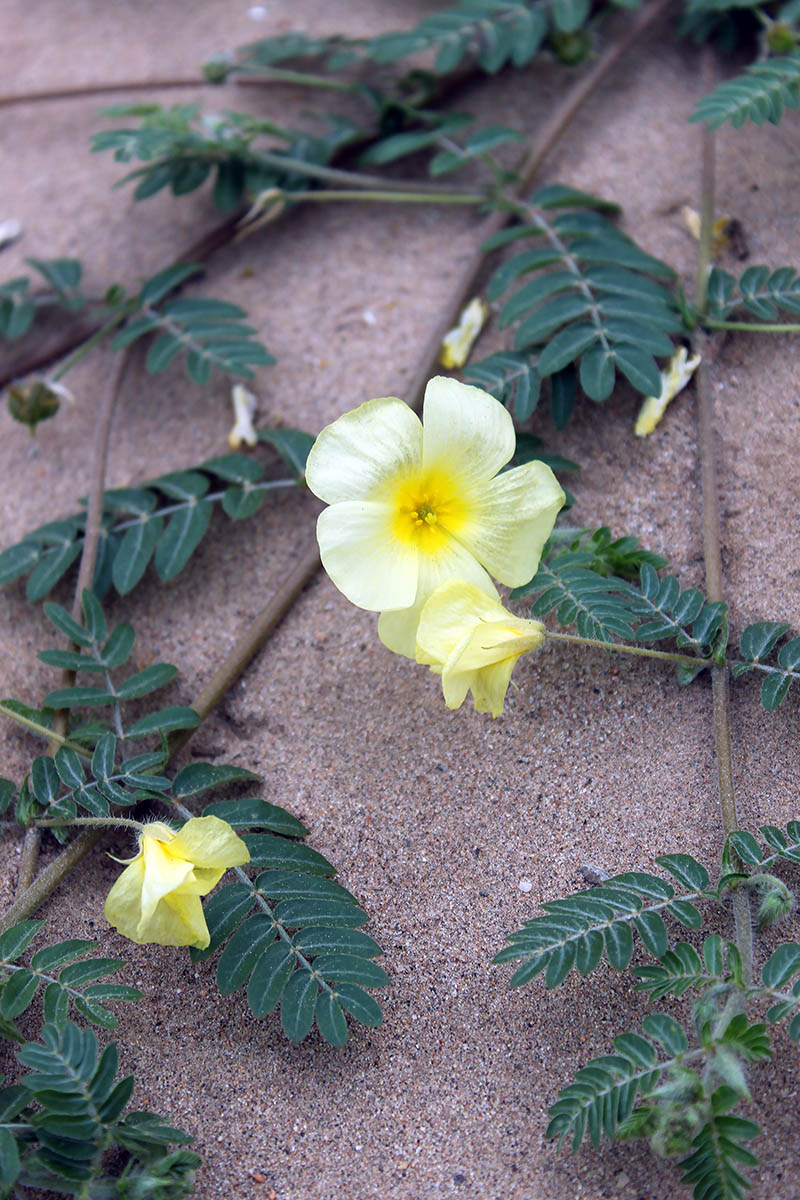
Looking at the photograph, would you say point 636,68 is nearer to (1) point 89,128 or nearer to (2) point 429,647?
(1) point 89,128

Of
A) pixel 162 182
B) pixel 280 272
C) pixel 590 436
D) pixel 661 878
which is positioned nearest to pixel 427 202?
pixel 280 272

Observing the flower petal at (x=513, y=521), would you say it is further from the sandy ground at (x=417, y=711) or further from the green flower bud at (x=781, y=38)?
the green flower bud at (x=781, y=38)

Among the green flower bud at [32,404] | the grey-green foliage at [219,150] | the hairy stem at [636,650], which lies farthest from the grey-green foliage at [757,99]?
the green flower bud at [32,404]

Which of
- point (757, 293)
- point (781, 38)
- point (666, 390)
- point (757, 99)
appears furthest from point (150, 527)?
point (781, 38)

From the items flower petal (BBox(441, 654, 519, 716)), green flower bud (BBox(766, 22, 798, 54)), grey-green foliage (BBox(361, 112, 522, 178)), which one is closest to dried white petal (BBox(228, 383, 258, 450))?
grey-green foliage (BBox(361, 112, 522, 178))

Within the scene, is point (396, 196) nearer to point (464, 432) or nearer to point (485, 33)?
point (485, 33)

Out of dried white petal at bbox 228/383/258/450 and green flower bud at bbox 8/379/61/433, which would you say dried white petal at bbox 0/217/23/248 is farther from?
dried white petal at bbox 228/383/258/450
